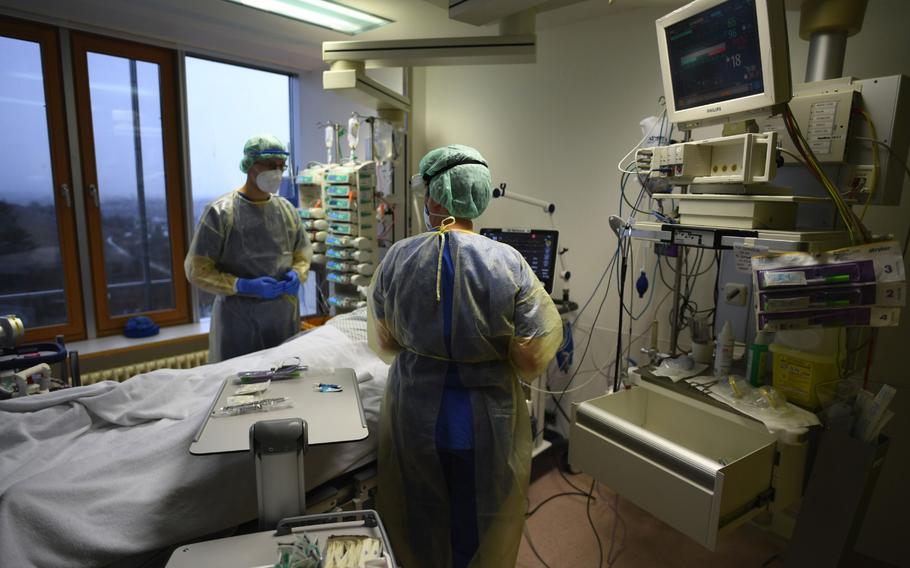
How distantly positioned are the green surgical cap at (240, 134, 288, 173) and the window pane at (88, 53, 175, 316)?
4.29 feet

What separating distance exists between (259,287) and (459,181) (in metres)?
1.33

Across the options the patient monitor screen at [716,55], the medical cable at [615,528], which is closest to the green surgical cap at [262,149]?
the patient monitor screen at [716,55]

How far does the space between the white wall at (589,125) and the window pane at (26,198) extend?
86.0 inches

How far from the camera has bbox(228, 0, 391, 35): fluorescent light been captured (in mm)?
2592

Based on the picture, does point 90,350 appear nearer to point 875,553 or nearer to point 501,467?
point 501,467

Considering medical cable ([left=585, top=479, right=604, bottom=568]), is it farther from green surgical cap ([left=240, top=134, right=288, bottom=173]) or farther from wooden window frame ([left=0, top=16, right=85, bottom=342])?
wooden window frame ([left=0, top=16, right=85, bottom=342])

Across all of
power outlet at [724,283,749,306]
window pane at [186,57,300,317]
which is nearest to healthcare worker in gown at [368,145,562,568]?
power outlet at [724,283,749,306]

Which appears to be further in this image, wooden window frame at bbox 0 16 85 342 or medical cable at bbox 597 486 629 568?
wooden window frame at bbox 0 16 85 342

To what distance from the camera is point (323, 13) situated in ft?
9.04

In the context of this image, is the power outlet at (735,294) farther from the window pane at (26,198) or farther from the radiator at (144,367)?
the window pane at (26,198)

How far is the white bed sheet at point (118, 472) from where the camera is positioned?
1226 mm

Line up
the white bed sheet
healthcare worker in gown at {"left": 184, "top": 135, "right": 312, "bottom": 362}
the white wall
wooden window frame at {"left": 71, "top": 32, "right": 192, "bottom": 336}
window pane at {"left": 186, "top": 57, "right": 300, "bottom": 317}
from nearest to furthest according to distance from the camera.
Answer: the white bed sheet → the white wall → healthcare worker in gown at {"left": 184, "top": 135, "right": 312, "bottom": 362} → wooden window frame at {"left": 71, "top": 32, "right": 192, "bottom": 336} → window pane at {"left": 186, "top": 57, "right": 300, "bottom": 317}

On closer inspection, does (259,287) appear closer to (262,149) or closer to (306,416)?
(262,149)

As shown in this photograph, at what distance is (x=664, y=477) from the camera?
1553 mm
